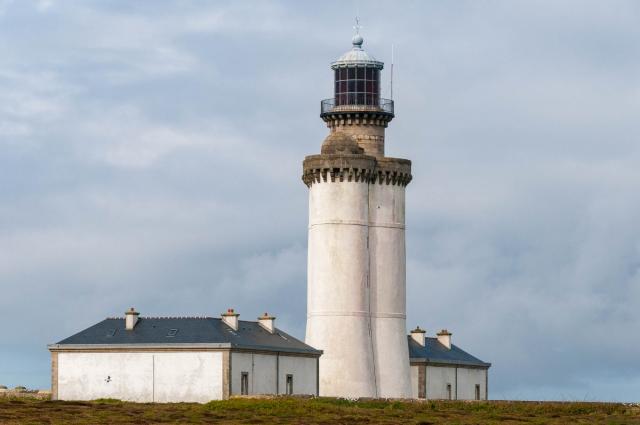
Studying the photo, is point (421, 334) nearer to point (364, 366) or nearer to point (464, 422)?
point (364, 366)

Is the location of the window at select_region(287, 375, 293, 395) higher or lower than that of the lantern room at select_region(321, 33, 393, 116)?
lower

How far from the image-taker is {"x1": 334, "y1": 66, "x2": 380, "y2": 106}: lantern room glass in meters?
104

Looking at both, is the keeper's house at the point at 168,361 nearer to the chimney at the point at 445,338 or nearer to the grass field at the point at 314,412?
the grass field at the point at 314,412

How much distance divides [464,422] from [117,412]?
16.0 m

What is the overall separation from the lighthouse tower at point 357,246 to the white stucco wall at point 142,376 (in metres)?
11.9

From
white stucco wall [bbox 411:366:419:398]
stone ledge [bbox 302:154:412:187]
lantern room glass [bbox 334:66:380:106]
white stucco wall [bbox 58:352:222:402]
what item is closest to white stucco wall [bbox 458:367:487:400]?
white stucco wall [bbox 411:366:419:398]

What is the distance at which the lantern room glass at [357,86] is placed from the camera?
341 ft

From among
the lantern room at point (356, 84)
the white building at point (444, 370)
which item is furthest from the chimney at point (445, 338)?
the lantern room at point (356, 84)

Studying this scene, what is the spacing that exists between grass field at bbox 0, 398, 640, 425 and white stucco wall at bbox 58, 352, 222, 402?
1.72 meters

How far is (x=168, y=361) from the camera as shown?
9050 centimetres

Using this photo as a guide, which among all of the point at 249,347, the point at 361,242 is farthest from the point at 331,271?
the point at 249,347

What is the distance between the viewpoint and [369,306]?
10194 cm

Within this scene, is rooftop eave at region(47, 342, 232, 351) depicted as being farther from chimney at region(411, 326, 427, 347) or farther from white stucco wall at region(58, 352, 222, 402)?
chimney at region(411, 326, 427, 347)

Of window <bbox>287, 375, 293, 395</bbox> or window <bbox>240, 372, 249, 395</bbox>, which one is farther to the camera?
window <bbox>287, 375, 293, 395</bbox>
